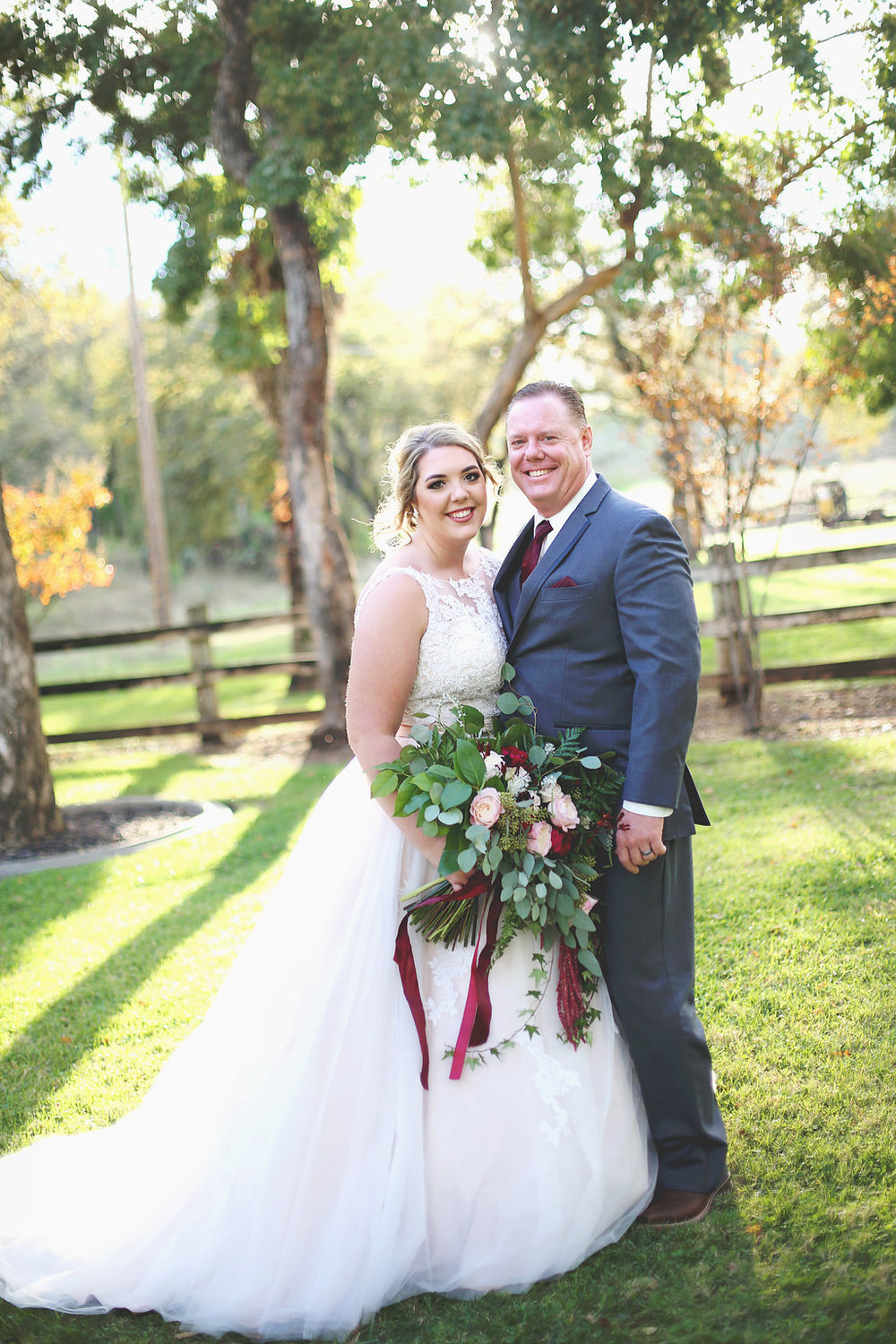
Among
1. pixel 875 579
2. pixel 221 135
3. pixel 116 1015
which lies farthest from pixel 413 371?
pixel 116 1015

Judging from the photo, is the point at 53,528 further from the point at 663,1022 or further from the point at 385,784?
the point at 663,1022

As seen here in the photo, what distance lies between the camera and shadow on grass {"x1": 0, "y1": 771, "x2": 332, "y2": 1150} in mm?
4379

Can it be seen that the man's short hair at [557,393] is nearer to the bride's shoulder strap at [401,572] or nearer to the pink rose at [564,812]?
the bride's shoulder strap at [401,572]

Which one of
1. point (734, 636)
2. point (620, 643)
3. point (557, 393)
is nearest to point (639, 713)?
point (620, 643)

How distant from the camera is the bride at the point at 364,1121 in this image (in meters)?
2.87

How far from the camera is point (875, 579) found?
887 inches

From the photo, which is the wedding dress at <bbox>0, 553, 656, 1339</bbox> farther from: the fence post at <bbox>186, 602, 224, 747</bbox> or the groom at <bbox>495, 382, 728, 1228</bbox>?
the fence post at <bbox>186, 602, 224, 747</bbox>

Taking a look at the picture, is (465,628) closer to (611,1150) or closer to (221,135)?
(611,1150)

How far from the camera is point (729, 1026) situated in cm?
417

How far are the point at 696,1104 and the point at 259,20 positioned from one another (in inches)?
378

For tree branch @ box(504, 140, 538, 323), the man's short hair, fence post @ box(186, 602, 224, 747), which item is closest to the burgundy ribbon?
the man's short hair

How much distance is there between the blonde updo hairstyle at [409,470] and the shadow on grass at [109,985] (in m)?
2.66

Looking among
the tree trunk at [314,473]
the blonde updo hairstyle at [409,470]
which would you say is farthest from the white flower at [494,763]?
the tree trunk at [314,473]

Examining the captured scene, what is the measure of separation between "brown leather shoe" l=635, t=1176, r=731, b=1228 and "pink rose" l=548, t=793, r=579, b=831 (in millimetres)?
1172
